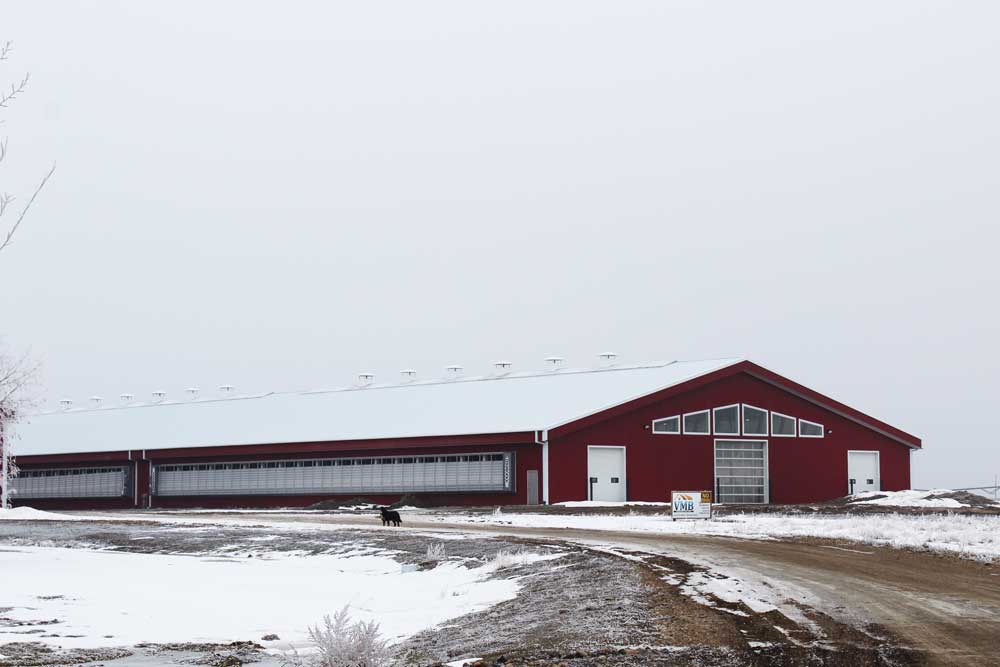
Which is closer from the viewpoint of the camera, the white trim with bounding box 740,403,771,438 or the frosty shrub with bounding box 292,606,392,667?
the frosty shrub with bounding box 292,606,392,667

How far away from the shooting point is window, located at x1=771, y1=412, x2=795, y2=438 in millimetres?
56906

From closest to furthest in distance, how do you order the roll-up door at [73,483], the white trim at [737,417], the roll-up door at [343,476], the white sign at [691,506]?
the white sign at [691,506], the roll-up door at [343,476], the white trim at [737,417], the roll-up door at [73,483]

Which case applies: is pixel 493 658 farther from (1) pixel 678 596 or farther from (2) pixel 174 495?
(2) pixel 174 495

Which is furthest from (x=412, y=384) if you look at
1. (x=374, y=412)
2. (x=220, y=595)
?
(x=220, y=595)

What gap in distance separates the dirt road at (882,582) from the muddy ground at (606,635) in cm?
50

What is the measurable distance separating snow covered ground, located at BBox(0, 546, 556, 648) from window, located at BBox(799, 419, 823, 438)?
35681 mm

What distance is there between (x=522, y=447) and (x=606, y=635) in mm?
38381

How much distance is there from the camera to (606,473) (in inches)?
2021

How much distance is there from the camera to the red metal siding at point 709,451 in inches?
1986

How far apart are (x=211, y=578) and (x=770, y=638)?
1340cm

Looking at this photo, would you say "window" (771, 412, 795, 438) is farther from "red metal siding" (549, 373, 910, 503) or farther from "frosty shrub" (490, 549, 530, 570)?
"frosty shrub" (490, 549, 530, 570)

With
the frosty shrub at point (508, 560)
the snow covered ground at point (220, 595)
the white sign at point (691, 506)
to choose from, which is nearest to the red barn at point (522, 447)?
the white sign at point (691, 506)

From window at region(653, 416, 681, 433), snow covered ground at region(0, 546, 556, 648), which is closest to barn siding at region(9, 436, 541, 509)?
window at region(653, 416, 681, 433)

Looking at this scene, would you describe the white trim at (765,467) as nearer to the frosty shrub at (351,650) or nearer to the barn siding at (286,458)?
the barn siding at (286,458)
